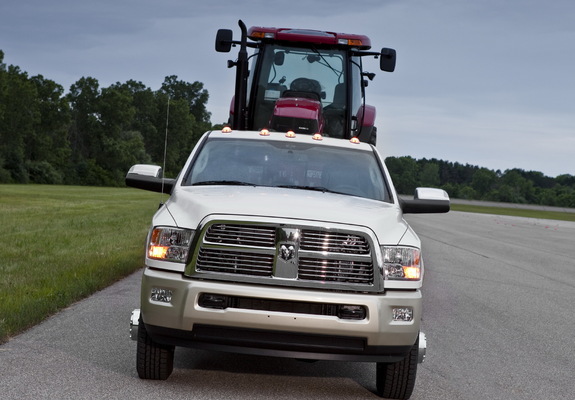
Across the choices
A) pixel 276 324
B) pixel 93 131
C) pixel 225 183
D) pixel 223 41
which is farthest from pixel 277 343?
pixel 93 131

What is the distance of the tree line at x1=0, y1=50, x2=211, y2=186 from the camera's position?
300 feet

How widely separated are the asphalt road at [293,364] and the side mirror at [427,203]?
4.06 feet

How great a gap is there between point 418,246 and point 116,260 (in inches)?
336

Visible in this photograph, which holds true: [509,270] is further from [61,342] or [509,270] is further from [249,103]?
[61,342]

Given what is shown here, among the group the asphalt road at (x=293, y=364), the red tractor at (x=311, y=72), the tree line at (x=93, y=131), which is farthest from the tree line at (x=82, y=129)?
the asphalt road at (x=293, y=364)

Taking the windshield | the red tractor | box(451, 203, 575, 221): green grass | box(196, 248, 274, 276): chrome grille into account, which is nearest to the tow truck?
box(196, 248, 274, 276): chrome grille

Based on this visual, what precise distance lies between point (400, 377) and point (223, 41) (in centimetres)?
858

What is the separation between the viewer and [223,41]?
13227mm

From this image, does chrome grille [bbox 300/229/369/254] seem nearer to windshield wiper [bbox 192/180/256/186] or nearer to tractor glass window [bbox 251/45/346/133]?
windshield wiper [bbox 192/180/256/186]

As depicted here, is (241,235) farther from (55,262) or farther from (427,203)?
(55,262)

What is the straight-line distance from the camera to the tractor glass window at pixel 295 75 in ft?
47.3

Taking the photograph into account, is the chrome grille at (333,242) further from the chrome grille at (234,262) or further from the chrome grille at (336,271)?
the chrome grille at (234,262)

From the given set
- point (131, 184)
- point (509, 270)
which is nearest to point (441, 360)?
point (131, 184)

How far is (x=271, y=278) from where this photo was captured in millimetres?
5297
